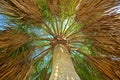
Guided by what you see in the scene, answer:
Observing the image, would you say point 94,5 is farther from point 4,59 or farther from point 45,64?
point 4,59

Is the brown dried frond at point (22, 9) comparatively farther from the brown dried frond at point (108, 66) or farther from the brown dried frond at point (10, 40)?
the brown dried frond at point (108, 66)

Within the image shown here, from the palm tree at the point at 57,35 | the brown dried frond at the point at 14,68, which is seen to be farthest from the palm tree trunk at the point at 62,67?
the brown dried frond at the point at 14,68

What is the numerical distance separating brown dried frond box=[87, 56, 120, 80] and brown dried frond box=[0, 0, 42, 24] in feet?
1.96

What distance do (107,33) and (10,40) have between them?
82 centimetres

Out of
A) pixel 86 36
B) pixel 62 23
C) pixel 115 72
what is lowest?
pixel 115 72

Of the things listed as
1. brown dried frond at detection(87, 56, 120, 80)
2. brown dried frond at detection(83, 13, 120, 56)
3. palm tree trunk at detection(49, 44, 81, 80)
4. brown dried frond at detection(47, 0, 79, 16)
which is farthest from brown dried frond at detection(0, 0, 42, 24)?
→ brown dried frond at detection(87, 56, 120, 80)

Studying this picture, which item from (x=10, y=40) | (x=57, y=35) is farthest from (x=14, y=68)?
(x=57, y=35)

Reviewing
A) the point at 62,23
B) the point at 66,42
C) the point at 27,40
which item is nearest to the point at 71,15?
the point at 62,23

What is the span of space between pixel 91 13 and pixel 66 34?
276mm

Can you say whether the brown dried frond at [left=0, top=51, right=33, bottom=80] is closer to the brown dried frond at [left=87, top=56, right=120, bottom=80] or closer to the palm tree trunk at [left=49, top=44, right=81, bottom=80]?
the palm tree trunk at [left=49, top=44, right=81, bottom=80]

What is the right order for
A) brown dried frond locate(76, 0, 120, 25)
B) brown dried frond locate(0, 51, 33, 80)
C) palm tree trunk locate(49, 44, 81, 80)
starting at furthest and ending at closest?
brown dried frond locate(76, 0, 120, 25), brown dried frond locate(0, 51, 33, 80), palm tree trunk locate(49, 44, 81, 80)

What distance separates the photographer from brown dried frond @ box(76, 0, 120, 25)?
6.89 ft

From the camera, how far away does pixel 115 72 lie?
6.92 ft

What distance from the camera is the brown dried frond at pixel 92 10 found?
2102mm
